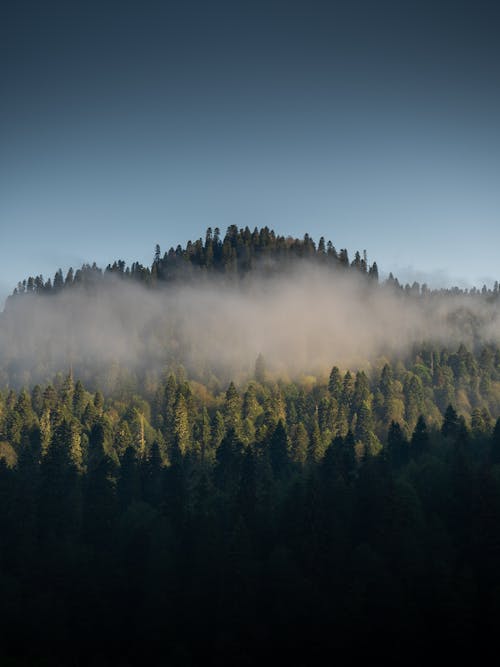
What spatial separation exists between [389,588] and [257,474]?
43828 millimetres

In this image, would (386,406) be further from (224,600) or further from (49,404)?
(224,600)

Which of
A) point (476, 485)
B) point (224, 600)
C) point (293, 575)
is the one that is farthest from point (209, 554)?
point (476, 485)

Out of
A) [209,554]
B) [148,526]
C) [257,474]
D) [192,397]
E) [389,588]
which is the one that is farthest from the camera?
[192,397]

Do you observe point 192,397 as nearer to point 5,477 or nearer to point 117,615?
point 5,477

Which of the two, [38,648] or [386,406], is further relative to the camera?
[386,406]

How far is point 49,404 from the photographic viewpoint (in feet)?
493

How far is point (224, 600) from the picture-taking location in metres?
70.9

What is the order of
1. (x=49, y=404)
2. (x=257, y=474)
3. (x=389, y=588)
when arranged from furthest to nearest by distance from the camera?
(x=49, y=404)
(x=257, y=474)
(x=389, y=588)

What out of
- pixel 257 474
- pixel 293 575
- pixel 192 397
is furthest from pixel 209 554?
pixel 192 397

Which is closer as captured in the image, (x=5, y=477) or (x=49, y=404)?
(x=5, y=477)

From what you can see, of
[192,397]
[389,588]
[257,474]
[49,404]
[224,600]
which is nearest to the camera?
[389,588]

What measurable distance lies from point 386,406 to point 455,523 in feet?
307

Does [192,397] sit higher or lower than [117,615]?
higher

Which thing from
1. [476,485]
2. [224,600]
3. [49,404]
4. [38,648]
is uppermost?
[49,404]
